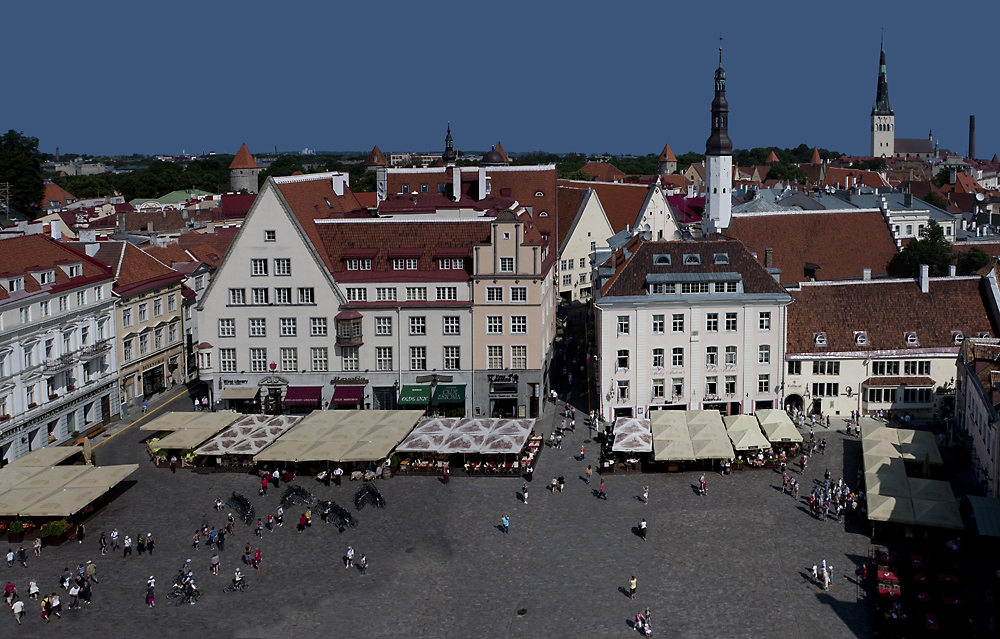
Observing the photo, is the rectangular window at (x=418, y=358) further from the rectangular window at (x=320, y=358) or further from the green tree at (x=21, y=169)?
the green tree at (x=21, y=169)

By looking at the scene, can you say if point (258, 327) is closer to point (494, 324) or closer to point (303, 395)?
point (303, 395)

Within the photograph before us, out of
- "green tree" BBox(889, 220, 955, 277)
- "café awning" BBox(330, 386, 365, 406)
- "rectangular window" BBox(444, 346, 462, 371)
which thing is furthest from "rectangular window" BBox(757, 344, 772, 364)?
"café awning" BBox(330, 386, 365, 406)

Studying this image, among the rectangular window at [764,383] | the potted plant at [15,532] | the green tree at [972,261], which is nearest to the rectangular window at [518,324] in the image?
the rectangular window at [764,383]

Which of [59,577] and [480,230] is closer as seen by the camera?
[59,577]

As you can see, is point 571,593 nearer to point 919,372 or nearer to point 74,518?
point 74,518

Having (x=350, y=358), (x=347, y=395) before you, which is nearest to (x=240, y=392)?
(x=347, y=395)

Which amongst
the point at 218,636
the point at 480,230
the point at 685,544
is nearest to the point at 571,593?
the point at 685,544
